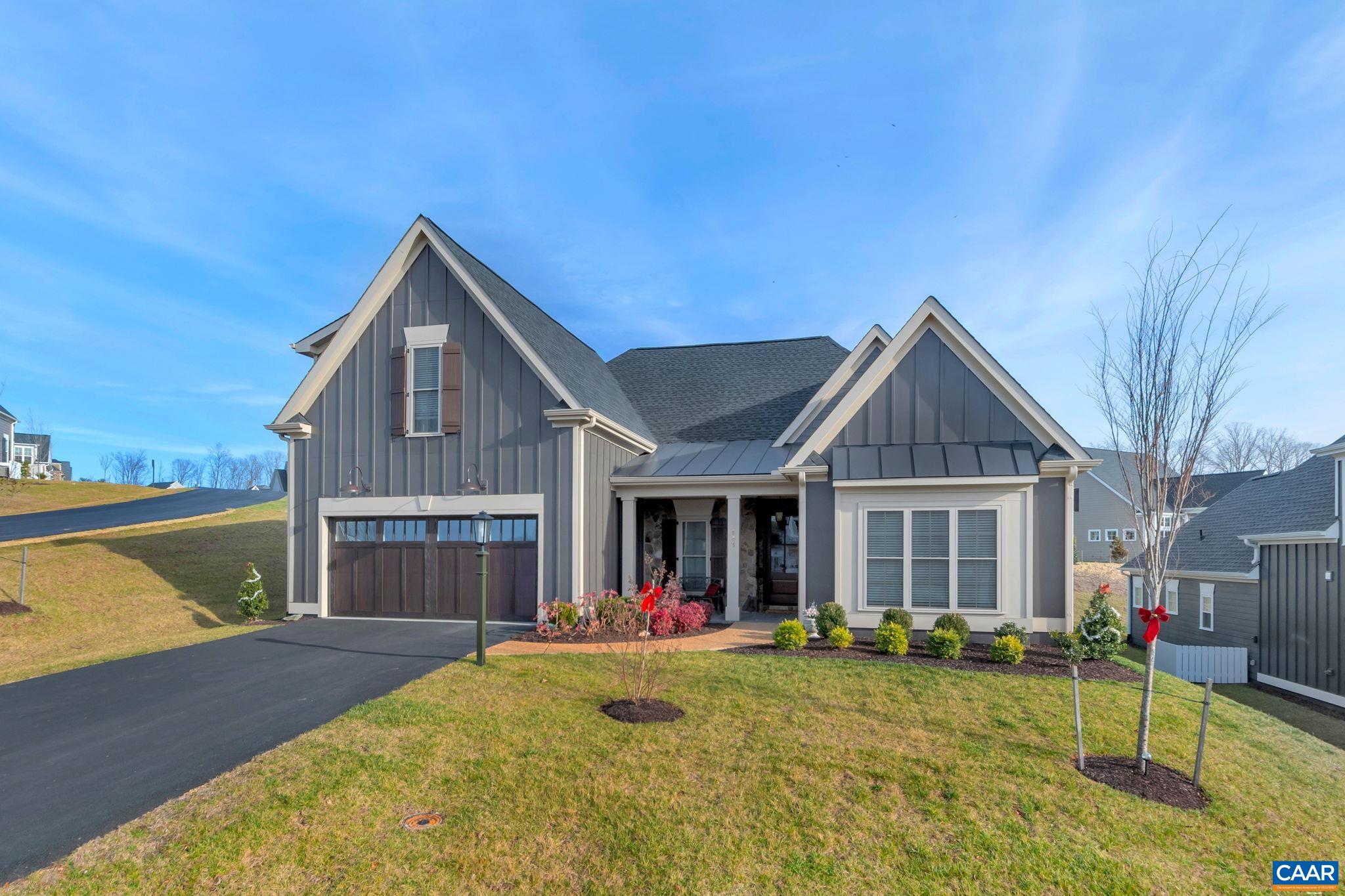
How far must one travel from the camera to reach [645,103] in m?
13.5

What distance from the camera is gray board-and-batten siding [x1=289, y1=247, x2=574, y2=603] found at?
43.8 ft

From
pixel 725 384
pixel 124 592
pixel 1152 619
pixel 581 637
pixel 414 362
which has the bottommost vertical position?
pixel 581 637

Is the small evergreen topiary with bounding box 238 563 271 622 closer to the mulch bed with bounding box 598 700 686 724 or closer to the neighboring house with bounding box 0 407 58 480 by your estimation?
the mulch bed with bounding box 598 700 686 724

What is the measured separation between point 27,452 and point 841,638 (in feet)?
247

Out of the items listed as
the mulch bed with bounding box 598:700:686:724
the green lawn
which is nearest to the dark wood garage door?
the green lawn

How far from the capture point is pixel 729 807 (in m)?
5.62

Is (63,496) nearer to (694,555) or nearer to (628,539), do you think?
(628,539)

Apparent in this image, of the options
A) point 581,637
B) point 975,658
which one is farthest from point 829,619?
point 581,637

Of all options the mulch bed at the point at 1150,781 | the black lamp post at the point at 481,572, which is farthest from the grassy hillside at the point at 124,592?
the mulch bed at the point at 1150,781

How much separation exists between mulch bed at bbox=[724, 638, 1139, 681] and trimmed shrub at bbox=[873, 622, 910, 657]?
98 mm

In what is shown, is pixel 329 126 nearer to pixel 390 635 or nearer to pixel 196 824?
pixel 390 635

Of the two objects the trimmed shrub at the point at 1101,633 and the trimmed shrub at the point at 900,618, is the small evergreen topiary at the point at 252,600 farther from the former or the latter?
the trimmed shrub at the point at 1101,633

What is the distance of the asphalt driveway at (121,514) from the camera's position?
21688 mm

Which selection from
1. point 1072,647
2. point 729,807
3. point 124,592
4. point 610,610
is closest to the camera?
point 729,807
